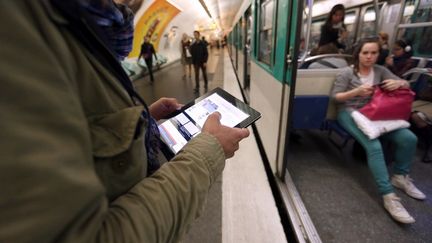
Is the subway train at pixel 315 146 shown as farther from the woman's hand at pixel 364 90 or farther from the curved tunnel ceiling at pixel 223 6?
the curved tunnel ceiling at pixel 223 6

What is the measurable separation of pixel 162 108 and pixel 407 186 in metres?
2.38

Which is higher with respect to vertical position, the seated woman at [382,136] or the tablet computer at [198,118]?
the tablet computer at [198,118]

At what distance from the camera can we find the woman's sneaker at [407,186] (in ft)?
6.37

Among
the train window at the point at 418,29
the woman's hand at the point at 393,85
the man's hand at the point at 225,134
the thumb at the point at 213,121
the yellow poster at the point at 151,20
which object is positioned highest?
the yellow poster at the point at 151,20

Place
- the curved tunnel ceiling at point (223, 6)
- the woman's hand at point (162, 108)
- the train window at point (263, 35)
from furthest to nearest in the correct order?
the curved tunnel ceiling at point (223, 6) < the train window at point (263, 35) < the woman's hand at point (162, 108)

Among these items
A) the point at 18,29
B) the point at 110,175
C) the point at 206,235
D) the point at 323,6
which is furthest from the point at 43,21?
the point at 323,6

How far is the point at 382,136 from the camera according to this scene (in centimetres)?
210

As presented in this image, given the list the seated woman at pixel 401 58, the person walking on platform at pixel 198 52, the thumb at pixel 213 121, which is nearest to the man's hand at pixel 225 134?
the thumb at pixel 213 121

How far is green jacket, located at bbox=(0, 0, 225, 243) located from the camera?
0.28 metres

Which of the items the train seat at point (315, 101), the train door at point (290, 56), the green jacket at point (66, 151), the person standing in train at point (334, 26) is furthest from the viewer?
the person standing in train at point (334, 26)

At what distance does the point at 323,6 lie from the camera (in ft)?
20.8

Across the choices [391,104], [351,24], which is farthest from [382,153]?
[351,24]

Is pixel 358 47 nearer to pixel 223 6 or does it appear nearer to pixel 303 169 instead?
pixel 303 169

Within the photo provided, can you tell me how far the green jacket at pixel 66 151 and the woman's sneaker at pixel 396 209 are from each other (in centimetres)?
204
